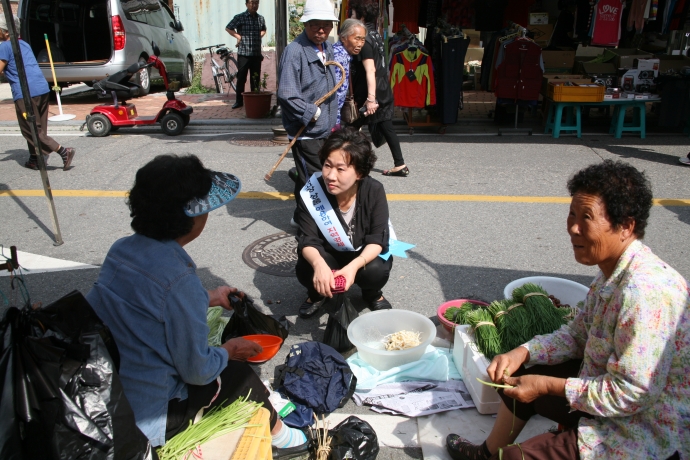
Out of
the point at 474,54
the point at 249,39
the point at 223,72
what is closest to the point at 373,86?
the point at 249,39

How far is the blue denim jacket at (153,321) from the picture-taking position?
1.92 m

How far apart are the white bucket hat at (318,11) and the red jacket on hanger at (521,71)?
4.88 metres

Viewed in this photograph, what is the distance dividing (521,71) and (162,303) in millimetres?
7723

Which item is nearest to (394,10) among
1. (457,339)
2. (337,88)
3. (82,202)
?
(337,88)

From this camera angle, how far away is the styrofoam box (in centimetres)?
268

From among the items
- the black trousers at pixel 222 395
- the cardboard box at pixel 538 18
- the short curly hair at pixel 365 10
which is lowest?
the black trousers at pixel 222 395

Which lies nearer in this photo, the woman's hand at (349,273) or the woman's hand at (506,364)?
the woman's hand at (506,364)

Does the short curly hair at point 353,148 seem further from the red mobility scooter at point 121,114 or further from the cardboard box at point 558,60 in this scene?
the cardboard box at point 558,60

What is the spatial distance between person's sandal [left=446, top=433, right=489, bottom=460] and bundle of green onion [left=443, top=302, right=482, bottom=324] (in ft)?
2.42

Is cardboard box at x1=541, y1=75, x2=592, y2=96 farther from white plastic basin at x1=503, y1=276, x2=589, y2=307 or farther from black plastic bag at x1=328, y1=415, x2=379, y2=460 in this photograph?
black plastic bag at x1=328, y1=415, x2=379, y2=460

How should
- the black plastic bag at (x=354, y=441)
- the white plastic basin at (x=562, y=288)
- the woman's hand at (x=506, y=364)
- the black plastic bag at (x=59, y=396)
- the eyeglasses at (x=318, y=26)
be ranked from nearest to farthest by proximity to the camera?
1. the black plastic bag at (x=59, y=396)
2. the woman's hand at (x=506, y=364)
3. the black plastic bag at (x=354, y=441)
4. the white plastic basin at (x=562, y=288)
5. the eyeglasses at (x=318, y=26)

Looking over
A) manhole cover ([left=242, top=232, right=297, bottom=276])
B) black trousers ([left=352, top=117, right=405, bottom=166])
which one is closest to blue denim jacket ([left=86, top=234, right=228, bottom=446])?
manhole cover ([left=242, top=232, right=297, bottom=276])

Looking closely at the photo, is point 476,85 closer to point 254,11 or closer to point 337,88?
point 254,11

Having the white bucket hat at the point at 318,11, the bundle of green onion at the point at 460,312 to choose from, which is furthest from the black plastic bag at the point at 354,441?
the white bucket hat at the point at 318,11
